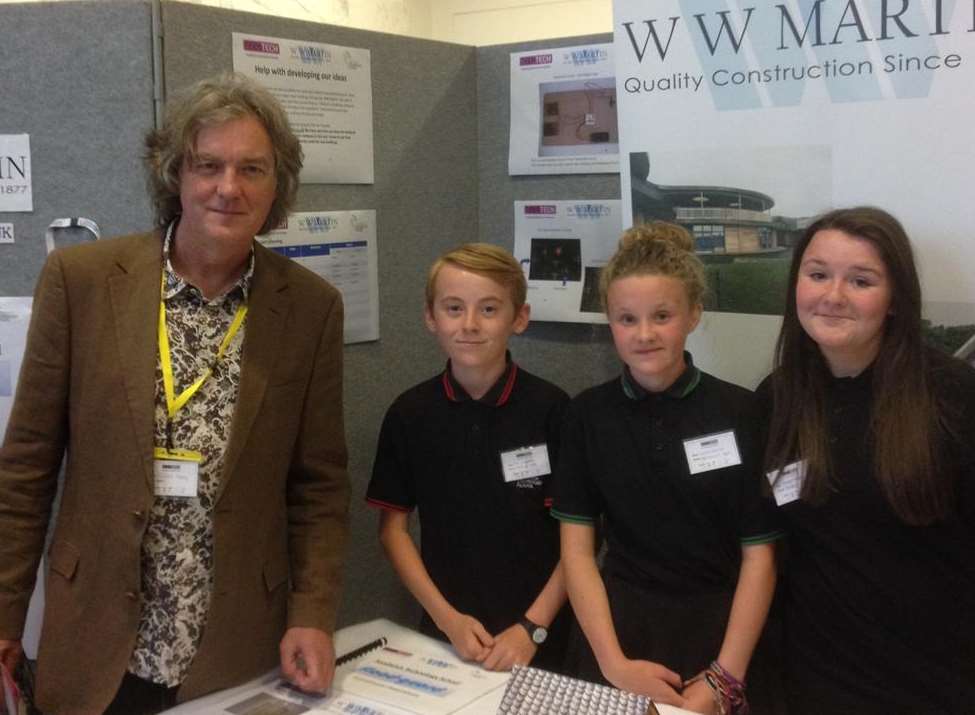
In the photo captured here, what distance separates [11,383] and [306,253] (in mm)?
620

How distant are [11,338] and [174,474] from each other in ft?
1.89

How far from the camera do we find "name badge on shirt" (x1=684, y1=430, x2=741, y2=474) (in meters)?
1.66

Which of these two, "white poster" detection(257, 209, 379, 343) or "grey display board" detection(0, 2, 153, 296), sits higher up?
"grey display board" detection(0, 2, 153, 296)

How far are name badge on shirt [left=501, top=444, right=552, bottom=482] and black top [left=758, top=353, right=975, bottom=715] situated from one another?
47 centimetres

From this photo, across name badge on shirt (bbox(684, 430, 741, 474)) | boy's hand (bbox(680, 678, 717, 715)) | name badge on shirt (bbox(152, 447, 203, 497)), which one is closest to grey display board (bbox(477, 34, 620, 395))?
name badge on shirt (bbox(684, 430, 741, 474))

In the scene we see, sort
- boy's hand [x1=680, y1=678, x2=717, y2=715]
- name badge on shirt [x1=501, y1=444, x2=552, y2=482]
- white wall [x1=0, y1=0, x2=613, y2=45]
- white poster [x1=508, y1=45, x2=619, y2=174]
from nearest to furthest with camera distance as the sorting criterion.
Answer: boy's hand [x1=680, y1=678, x2=717, y2=715] < name badge on shirt [x1=501, y1=444, x2=552, y2=482] < white poster [x1=508, y1=45, x2=619, y2=174] < white wall [x1=0, y1=0, x2=613, y2=45]

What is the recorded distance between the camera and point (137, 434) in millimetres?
1443

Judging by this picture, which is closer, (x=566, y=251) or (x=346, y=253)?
(x=346, y=253)

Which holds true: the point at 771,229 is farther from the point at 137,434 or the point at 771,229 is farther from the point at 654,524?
the point at 137,434

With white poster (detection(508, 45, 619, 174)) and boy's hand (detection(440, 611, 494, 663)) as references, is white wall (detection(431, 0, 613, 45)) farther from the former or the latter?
boy's hand (detection(440, 611, 494, 663))

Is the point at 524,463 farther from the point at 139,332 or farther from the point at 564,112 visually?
the point at 564,112

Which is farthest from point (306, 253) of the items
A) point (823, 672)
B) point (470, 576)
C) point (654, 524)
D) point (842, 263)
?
point (823, 672)

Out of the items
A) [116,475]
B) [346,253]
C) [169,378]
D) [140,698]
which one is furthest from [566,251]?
[140,698]

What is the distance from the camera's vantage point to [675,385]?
1.71 meters
